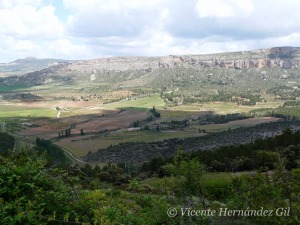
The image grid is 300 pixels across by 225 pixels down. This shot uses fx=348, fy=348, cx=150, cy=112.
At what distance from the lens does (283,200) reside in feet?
32.7

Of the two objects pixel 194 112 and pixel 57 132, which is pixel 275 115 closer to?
pixel 194 112

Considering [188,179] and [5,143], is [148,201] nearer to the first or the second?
[188,179]

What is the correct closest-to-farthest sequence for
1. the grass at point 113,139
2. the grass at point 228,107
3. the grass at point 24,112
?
the grass at point 113,139
the grass at point 24,112
the grass at point 228,107

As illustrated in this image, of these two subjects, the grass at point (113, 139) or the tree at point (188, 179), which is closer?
the tree at point (188, 179)

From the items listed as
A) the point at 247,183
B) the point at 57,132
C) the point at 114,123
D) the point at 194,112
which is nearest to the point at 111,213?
the point at 247,183

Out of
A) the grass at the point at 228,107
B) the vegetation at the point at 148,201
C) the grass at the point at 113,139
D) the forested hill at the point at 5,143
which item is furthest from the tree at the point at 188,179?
the grass at the point at 228,107

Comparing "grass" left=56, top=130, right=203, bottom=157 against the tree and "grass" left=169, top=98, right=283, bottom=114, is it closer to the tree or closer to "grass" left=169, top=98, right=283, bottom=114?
"grass" left=169, top=98, right=283, bottom=114

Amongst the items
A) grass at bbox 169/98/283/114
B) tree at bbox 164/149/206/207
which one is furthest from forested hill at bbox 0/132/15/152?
grass at bbox 169/98/283/114

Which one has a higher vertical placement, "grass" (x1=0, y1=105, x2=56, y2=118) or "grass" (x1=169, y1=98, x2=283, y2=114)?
"grass" (x1=0, y1=105, x2=56, y2=118)

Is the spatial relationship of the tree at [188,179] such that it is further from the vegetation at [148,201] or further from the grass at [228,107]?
the grass at [228,107]

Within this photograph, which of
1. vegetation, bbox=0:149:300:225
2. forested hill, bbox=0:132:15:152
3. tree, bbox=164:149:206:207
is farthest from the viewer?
forested hill, bbox=0:132:15:152

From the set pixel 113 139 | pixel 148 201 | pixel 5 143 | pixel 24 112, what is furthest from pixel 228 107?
pixel 148 201

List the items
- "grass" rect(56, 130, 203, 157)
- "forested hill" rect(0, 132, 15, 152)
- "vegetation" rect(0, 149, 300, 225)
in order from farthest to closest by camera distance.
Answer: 1. "grass" rect(56, 130, 203, 157)
2. "forested hill" rect(0, 132, 15, 152)
3. "vegetation" rect(0, 149, 300, 225)

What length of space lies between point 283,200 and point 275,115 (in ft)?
448
